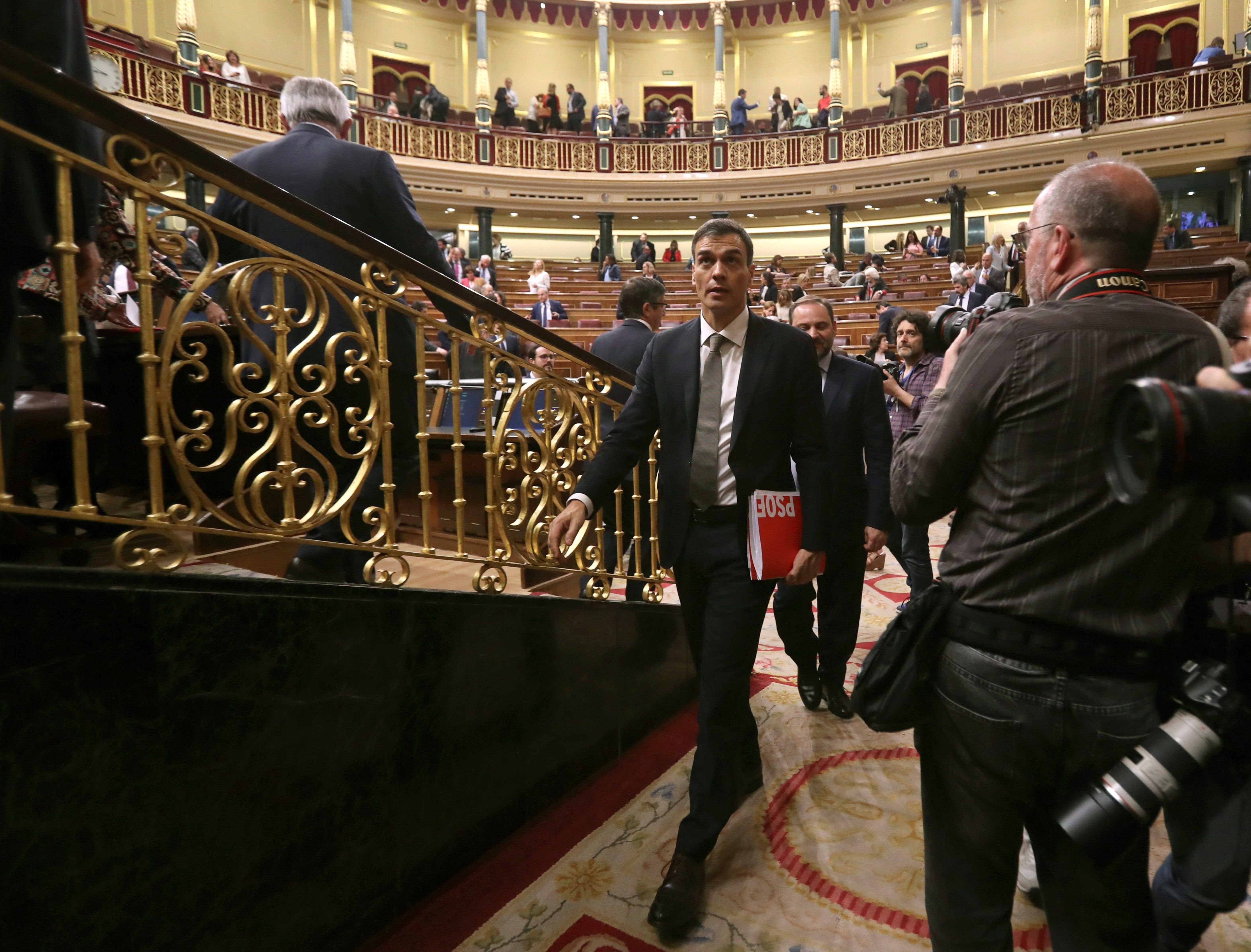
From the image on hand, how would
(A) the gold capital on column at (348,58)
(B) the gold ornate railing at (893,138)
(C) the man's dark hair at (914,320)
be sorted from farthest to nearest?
1. (A) the gold capital on column at (348,58)
2. (B) the gold ornate railing at (893,138)
3. (C) the man's dark hair at (914,320)

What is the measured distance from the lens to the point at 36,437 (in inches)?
48.1

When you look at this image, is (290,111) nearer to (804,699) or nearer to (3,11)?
(3,11)

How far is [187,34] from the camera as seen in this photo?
13.0 m

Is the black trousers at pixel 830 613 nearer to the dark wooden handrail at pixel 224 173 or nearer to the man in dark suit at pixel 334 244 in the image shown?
the dark wooden handrail at pixel 224 173

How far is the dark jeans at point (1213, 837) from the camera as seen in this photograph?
1061 millimetres

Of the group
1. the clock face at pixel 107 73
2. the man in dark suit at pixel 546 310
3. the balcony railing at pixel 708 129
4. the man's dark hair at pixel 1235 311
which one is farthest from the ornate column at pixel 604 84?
the man's dark hair at pixel 1235 311

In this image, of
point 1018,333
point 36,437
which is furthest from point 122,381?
point 1018,333

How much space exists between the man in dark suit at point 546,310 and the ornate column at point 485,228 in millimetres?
4729

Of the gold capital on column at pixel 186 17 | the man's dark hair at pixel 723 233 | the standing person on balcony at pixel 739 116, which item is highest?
the gold capital on column at pixel 186 17

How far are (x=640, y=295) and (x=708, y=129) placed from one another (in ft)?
53.8

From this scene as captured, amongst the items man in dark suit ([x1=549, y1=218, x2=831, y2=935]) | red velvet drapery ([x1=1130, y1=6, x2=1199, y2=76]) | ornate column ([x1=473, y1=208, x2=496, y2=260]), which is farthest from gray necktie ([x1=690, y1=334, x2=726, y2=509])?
red velvet drapery ([x1=1130, y1=6, x2=1199, y2=76])

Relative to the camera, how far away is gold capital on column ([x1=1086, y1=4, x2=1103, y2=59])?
14.3m

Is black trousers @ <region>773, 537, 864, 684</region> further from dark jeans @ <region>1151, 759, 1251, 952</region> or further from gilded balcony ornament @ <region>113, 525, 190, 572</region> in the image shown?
gilded balcony ornament @ <region>113, 525, 190, 572</region>

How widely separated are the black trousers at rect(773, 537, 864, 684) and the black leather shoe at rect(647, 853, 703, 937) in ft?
3.92
